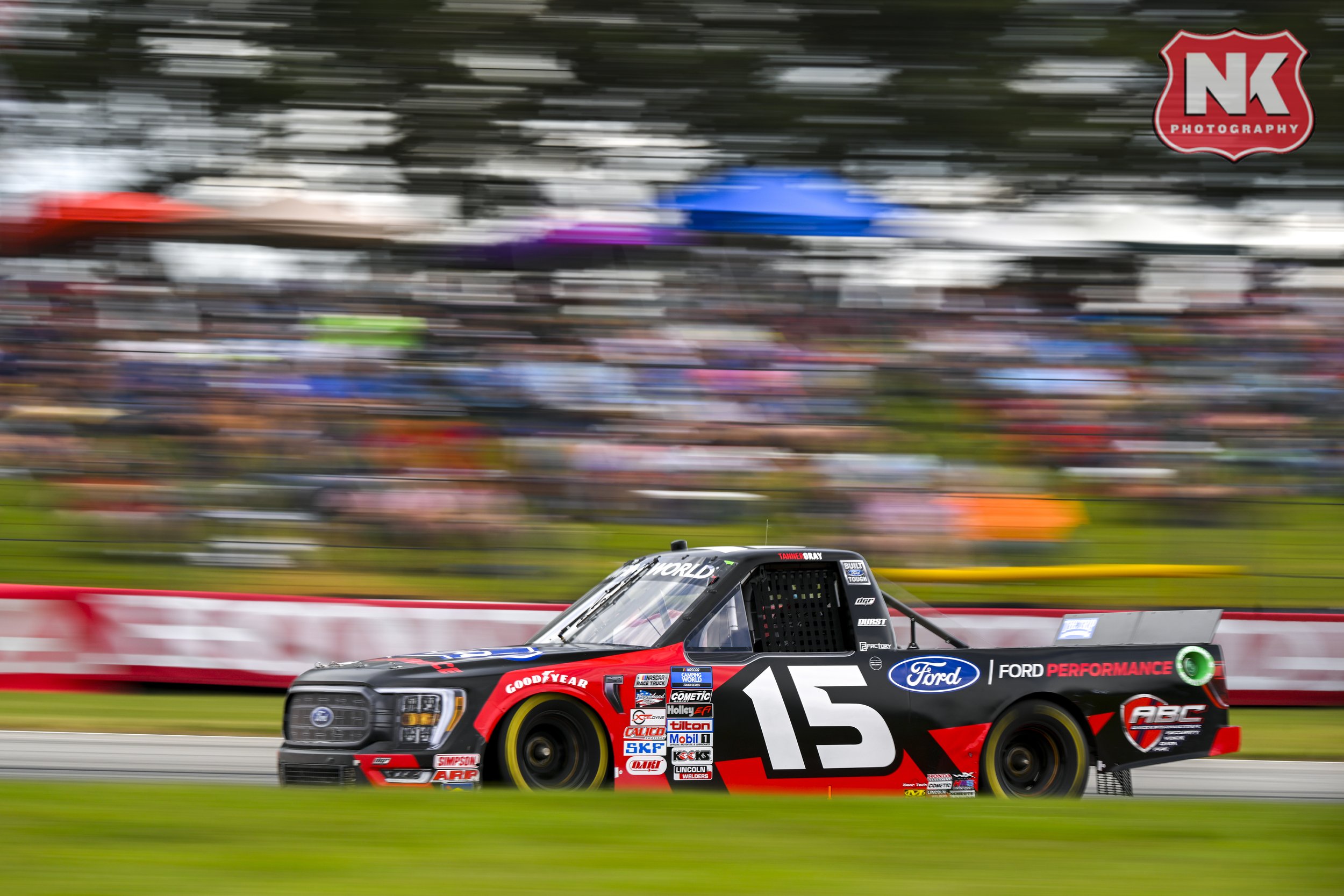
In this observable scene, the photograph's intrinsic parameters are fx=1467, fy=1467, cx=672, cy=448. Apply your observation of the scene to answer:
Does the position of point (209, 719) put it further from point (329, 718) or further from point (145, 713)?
point (329, 718)

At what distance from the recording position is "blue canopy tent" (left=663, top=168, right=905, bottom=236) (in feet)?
52.4

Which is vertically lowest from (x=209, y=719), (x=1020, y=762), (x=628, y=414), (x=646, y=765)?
(x=209, y=719)

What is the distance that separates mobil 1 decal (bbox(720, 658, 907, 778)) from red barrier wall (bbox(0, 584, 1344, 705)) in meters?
5.12

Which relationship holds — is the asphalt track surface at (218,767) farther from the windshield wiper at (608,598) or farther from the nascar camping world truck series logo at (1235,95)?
the nascar camping world truck series logo at (1235,95)

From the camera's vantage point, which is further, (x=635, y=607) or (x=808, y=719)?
(x=635, y=607)

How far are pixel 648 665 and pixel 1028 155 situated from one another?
12420 mm

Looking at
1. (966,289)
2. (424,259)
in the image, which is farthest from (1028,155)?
(424,259)

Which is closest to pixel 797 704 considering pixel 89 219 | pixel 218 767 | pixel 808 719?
pixel 808 719

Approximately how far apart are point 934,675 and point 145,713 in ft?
21.0

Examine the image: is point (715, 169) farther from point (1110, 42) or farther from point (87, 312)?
point (87, 312)

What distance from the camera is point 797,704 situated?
675cm

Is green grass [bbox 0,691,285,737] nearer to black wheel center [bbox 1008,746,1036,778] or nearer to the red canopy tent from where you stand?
black wheel center [bbox 1008,746,1036,778]

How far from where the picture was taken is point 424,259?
51.3ft

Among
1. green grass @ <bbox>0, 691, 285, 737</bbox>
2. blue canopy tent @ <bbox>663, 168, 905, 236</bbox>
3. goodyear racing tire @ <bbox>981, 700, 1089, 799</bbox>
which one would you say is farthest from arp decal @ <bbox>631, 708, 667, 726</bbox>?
blue canopy tent @ <bbox>663, 168, 905, 236</bbox>
